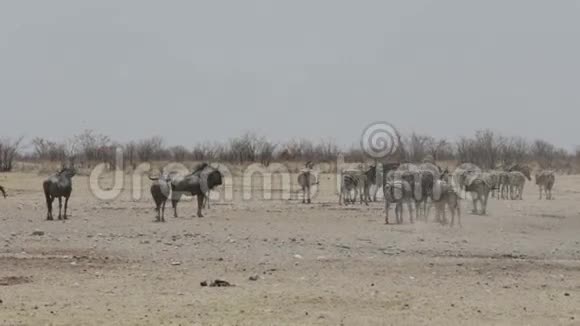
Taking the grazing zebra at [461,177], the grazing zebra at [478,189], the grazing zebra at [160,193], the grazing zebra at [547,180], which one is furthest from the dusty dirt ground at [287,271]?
the grazing zebra at [547,180]

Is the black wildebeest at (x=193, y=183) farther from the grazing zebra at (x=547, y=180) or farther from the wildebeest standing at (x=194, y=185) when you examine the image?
the grazing zebra at (x=547, y=180)

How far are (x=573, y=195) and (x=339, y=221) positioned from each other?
697 inches

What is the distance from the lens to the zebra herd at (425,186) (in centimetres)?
2178

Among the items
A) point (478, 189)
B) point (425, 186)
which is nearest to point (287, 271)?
point (425, 186)

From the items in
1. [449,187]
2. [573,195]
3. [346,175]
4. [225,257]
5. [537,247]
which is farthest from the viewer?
[573,195]

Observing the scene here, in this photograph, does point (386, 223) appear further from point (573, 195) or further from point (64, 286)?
point (573, 195)

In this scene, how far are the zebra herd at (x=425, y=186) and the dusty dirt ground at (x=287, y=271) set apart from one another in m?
0.83

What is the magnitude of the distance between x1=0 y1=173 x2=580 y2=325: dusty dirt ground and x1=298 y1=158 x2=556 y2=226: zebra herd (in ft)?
2.71

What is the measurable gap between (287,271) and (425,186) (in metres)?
10.4

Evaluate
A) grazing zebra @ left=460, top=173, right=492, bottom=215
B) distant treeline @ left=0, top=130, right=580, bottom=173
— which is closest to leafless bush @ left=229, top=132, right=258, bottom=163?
distant treeline @ left=0, top=130, right=580, bottom=173

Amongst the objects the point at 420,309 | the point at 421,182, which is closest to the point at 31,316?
the point at 420,309

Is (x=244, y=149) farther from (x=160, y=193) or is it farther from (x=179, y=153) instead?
(x=160, y=193)

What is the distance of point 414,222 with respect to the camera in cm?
2217

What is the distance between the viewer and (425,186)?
75.0ft
